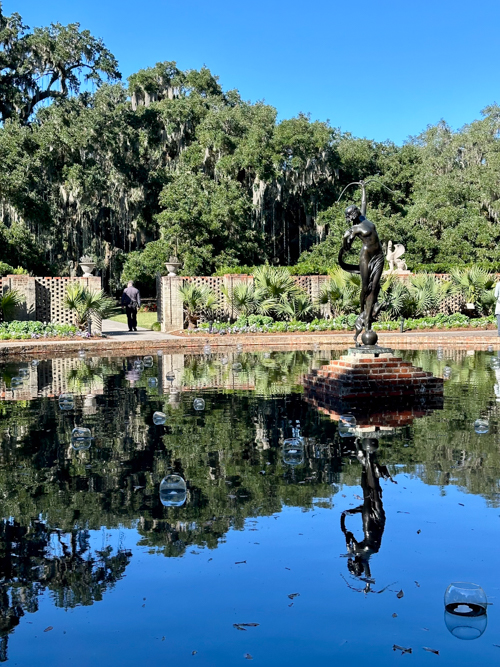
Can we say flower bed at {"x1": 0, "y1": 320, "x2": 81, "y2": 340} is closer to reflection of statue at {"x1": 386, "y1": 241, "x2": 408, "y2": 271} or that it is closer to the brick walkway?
the brick walkway

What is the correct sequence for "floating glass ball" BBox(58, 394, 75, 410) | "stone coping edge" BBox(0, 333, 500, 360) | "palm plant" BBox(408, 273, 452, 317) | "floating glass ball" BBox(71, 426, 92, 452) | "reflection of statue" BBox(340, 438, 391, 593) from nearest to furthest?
1. "reflection of statue" BBox(340, 438, 391, 593)
2. "floating glass ball" BBox(71, 426, 92, 452)
3. "floating glass ball" BBox(58, 394, 75, 410)
4. "stone coping edge" BBox(0, 333, 500, 360)
5. "palm plant" BBox(408, 273, 452, 317)

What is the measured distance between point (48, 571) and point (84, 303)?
17755 millimetres

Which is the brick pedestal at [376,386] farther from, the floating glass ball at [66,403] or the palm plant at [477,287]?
the palm plant at [477,287]

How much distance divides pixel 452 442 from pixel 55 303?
58.6ft

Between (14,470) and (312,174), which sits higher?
(312,174)

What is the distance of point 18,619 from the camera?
3.41 meters

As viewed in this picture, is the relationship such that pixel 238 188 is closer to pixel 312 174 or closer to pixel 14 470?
pixel 312 174

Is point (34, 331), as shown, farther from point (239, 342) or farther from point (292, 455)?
point (292, 455)

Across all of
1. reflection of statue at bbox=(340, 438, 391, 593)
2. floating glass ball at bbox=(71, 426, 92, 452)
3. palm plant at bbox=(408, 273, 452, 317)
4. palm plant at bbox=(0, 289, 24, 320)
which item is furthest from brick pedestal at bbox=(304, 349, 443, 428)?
palm plant at bbox=(408, 273, 452, 317)

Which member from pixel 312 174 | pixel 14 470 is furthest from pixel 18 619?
Answer: pixel 312 174

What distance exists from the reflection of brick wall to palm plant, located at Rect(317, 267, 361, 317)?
23.5ft

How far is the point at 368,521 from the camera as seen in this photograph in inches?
183

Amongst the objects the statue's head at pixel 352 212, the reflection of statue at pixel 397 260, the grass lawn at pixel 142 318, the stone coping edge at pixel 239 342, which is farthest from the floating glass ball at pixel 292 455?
the reflection of statue at pixel 397 260

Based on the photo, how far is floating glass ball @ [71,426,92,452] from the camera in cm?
691
